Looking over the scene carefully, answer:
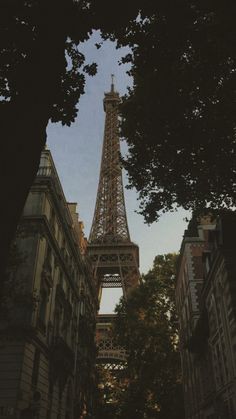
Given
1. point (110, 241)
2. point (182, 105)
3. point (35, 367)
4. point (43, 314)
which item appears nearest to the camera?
point (182, 105)

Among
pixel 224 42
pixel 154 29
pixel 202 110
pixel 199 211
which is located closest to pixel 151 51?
pixel 154 29

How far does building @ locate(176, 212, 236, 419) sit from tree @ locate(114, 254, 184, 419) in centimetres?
337

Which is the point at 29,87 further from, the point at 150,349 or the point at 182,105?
the point at 150,349

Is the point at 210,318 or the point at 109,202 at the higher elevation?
the point at 109,202

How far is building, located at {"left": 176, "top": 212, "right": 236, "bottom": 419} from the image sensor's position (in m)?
21.1

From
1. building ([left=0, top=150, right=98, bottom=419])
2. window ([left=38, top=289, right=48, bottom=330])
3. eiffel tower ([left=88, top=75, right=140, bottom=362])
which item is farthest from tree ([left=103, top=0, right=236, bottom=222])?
eiffel tower ([left=88, top=75, right=140, bottom=362])

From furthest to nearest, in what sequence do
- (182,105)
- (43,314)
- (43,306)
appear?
1. (43,306)
2. (43,314)
3. (182,105)

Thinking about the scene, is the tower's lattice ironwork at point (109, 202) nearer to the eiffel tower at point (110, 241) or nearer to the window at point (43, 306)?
the eiffel tower at point (110, 241)

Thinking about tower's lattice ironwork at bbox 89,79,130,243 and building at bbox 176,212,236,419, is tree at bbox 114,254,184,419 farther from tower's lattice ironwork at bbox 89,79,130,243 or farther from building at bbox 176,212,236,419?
tower's lattice ironwork at bbox 89,79,130,243

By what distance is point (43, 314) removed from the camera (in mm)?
27469

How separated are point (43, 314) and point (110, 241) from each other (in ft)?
157

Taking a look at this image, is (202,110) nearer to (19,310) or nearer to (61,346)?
(19,310)

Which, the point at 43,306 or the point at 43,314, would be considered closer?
the point at 43,314

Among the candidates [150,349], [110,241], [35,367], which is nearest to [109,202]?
[110,241]
